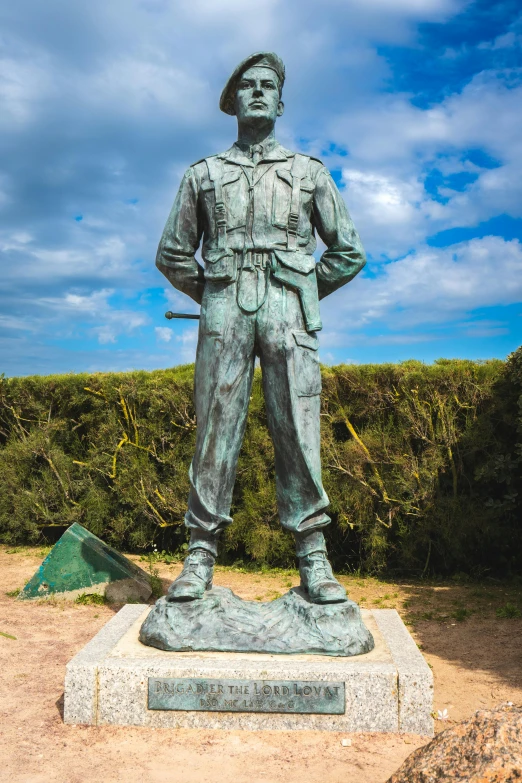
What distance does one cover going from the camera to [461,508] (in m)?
7.69

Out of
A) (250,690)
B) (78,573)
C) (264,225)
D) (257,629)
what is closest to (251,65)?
(264,225)

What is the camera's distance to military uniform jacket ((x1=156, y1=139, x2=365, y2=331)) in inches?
170

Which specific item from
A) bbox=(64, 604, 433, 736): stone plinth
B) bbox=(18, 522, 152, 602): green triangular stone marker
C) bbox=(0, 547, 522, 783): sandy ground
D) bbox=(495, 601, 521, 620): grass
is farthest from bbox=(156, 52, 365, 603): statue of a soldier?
bbox=(495, 601, 521, 620): grass

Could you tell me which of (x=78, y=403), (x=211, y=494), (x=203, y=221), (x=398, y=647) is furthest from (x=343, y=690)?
(x=78, y=403)

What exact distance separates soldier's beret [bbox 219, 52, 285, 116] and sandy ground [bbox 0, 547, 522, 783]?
3.78m

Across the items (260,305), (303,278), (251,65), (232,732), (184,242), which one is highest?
(251,65)

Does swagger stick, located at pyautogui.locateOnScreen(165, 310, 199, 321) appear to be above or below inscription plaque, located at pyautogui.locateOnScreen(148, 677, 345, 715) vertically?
above

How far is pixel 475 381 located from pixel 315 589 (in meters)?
4.27

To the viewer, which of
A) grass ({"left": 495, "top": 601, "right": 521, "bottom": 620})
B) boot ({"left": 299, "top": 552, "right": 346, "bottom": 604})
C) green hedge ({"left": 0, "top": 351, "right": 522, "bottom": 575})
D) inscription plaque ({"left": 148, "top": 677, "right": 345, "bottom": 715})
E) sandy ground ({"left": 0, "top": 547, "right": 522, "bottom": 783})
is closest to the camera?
sandy ground ({"left": 0, "top": 547, "right": 522, "bottom": 783})

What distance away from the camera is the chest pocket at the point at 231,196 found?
4348 mm

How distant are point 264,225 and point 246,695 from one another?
8.62ft

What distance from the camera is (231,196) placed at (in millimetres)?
4379

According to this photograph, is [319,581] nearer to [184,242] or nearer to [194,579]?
[194,579]

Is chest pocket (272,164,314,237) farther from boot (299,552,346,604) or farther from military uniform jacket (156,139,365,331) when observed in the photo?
boot (299,552,346,604)
